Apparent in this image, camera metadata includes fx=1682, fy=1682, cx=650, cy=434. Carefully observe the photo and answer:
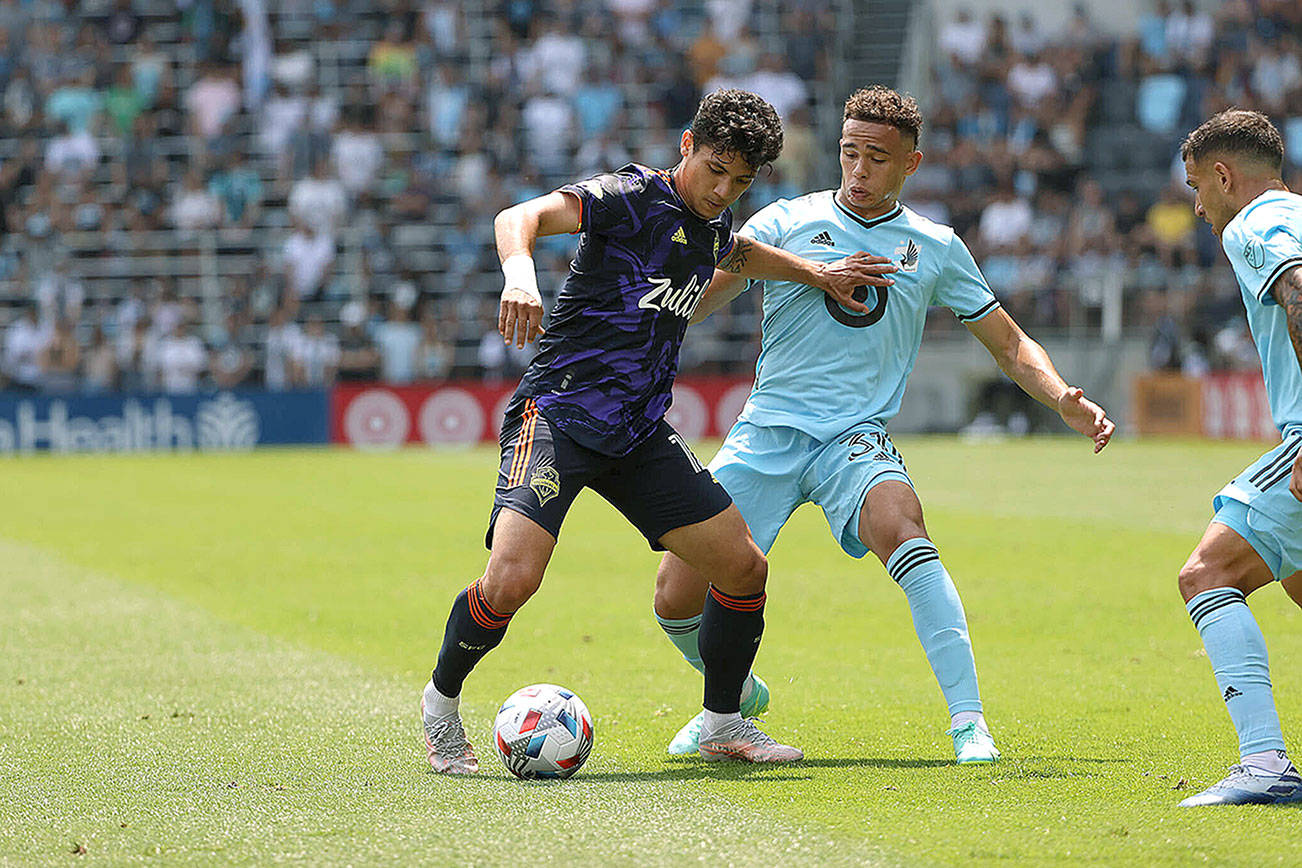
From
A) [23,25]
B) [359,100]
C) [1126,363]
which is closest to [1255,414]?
[1126,363]

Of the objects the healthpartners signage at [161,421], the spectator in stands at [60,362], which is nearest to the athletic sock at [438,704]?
the healthpartners signage at [161,421]

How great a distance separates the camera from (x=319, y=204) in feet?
92.3

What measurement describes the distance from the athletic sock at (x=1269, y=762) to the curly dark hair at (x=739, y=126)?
7.91 ft

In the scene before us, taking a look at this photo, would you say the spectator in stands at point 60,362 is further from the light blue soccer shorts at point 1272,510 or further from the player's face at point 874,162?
the light blue soccer shorts at point 1272,510

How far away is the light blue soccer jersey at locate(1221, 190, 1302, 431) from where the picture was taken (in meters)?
4.89

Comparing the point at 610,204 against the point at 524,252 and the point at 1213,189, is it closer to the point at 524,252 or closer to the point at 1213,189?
the point at 524,252

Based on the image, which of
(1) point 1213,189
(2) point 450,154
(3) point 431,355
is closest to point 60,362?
(3) point 431,355

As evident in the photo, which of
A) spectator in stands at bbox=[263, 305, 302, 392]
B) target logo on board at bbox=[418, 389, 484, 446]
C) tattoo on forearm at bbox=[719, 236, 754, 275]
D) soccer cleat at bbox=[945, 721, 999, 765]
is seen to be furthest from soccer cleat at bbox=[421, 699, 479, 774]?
spectator in stands at bbox=[263, 305, 302, 392]

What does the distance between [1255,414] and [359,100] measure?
1638 cm

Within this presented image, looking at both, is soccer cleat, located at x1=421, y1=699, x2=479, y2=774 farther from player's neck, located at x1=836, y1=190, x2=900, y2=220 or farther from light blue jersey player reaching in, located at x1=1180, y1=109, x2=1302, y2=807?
player's neck, located at x1=836, y1=190, x2=900, y2=220

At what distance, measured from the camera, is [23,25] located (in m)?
31.2

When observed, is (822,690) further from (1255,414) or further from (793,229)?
(1255,414)

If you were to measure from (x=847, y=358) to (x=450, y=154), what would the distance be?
2374cm

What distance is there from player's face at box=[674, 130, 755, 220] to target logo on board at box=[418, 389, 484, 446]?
2056cm
